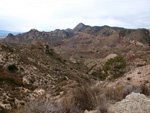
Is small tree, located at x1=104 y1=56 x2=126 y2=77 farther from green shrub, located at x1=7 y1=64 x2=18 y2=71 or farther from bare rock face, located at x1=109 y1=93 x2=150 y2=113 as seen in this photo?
bare rock face, located at x1=109 y1=93 x2=150 y2=113

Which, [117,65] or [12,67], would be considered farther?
[117,65]

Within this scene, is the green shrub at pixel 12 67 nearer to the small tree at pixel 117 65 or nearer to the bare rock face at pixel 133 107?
the bare rock face at pixel 133 107

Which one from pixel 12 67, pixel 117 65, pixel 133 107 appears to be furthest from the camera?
pixel 117 65

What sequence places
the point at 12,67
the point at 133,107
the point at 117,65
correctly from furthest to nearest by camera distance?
1. the point at 117,65
2. the point at 12,67
3. the point at 133,107

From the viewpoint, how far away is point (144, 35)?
390ft

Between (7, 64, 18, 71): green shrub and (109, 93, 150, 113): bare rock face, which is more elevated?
(109, 93, 150, 113): bare rock face

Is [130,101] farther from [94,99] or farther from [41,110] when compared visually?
[41,110]

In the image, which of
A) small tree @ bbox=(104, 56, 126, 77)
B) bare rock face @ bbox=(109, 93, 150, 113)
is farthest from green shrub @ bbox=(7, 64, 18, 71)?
small tree @ bbox=(104, 56, 126, 77)

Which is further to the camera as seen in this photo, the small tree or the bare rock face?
the small tree

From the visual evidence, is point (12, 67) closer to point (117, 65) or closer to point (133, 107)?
point (133, 107)

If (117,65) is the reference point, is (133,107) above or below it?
above

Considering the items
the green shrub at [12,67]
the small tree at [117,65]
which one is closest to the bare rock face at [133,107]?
the green shrub at [12,67]

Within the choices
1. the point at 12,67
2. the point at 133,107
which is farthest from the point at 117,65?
the point at 133,107

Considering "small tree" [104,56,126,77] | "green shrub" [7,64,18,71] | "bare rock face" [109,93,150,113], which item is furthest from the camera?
"small tree" [104,56,126,77]
